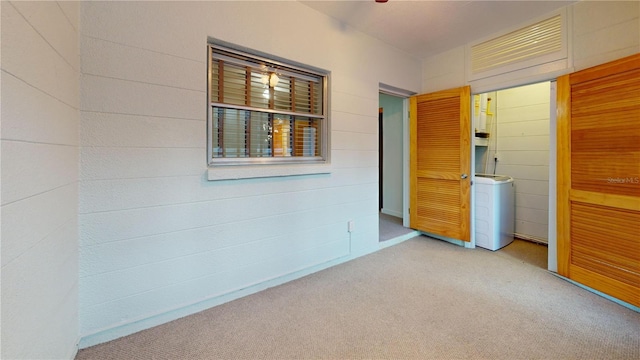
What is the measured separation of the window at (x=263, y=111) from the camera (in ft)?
7.22

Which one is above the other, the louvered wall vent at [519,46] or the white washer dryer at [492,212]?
the louvered wall vent at [519,46]

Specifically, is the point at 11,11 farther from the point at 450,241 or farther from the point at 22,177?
the point at 450,241

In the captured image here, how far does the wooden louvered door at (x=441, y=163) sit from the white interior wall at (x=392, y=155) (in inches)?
37.6

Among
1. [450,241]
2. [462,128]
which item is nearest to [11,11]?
[462,128]

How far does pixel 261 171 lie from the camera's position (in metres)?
2.29

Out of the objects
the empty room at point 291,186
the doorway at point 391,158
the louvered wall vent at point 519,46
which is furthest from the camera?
the doorway at point 391,158

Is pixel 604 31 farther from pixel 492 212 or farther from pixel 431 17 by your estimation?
pixel 492 212

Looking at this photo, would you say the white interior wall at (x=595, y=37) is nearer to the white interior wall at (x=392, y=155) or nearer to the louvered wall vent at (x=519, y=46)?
the louvered wall vent at (x=519, y=46)

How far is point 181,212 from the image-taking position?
6.38 ft

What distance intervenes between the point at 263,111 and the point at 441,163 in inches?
97.5

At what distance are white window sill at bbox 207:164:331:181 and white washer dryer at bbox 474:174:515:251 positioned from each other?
214 centimetres

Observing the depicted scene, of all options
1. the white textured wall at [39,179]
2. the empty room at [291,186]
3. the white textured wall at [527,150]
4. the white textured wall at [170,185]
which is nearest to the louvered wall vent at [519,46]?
the empty room at [291,186]

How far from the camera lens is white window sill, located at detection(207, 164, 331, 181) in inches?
81.7

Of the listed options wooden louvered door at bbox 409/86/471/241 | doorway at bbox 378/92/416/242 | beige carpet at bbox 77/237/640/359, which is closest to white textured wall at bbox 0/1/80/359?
beige carpet at bbox 77/237/640/359
